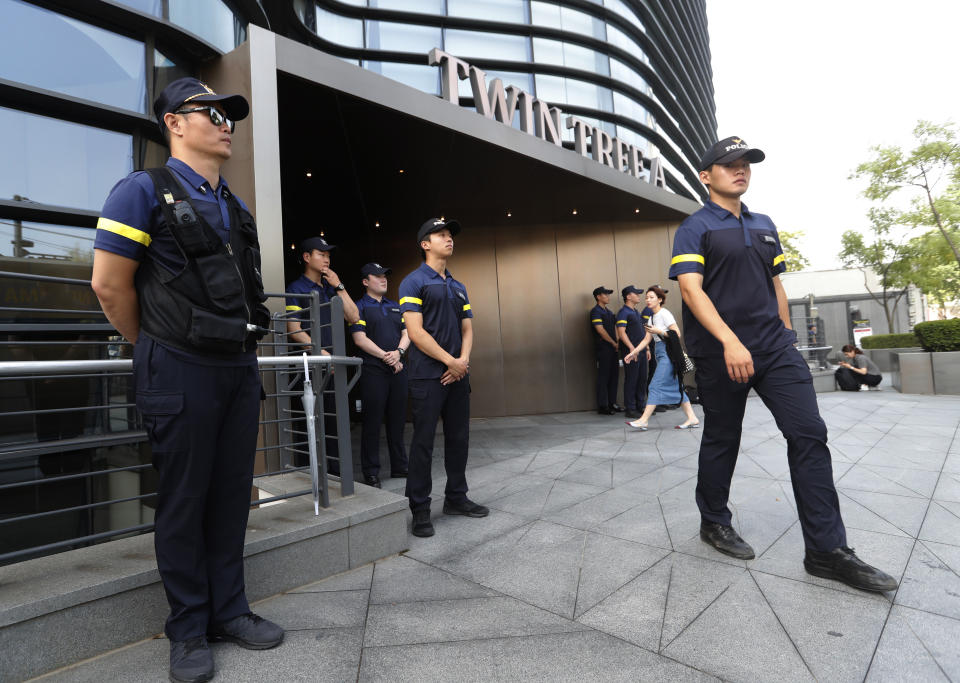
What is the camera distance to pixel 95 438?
3607 mm

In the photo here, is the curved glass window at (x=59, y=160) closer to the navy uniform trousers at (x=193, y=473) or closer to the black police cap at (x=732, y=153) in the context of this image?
the navy uniform trousers at (x=193, y=473)

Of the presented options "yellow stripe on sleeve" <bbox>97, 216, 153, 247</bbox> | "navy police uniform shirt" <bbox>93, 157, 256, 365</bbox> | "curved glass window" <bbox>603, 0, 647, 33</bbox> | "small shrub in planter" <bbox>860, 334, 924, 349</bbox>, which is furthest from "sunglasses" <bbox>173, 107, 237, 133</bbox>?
"small shrub in planter" <bbox>860, 334, 924, 349</bbox>

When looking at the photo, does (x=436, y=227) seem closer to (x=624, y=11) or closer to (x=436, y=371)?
(x=436, y=371)

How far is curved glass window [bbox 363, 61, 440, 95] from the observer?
1298cm

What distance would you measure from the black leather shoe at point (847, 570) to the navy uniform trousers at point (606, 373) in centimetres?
668

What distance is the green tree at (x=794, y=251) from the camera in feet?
125

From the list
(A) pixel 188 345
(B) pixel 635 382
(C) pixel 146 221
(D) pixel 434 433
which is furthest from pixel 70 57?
(B) pixel 635 382

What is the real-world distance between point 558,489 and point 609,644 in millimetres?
2187

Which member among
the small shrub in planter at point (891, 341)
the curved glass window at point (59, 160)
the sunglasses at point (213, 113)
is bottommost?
the small shrub in planter at point (891, 341)

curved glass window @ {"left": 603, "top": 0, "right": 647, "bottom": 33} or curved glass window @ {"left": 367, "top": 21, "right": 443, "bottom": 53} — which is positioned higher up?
curved glass window @ {"left": 603, "top": 0, "right": 647, "bottom": 33}

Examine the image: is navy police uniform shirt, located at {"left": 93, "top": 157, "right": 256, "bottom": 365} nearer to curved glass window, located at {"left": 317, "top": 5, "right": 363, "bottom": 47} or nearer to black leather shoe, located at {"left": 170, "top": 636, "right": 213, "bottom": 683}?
black leather shoe, located at {"left": 170, "top": 636, "right": 213, "bottom": 683}

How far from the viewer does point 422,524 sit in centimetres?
313

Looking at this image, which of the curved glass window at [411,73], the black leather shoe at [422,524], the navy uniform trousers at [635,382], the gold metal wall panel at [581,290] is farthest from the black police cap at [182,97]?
the curved glass window at [411,73]

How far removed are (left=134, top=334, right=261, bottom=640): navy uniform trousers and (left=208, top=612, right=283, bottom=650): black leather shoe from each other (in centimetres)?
3
